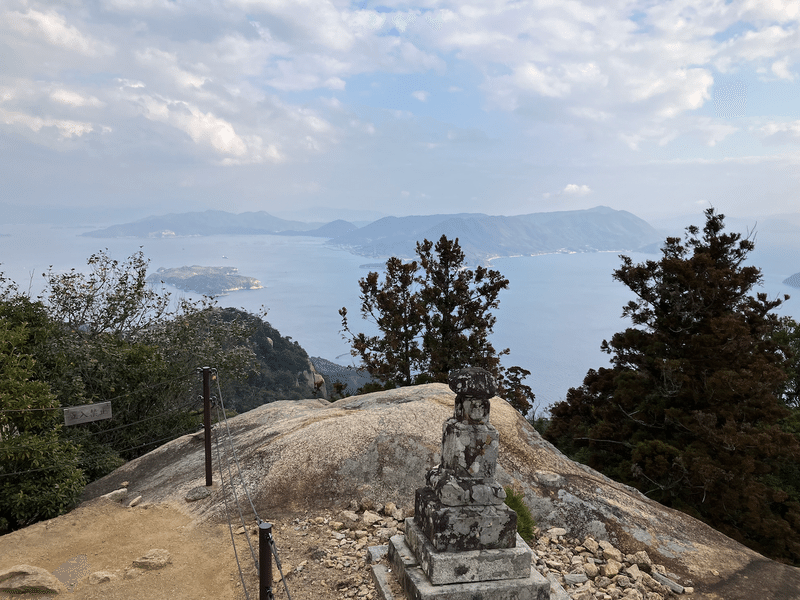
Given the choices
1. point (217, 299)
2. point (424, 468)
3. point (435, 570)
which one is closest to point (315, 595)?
point (435, 570)

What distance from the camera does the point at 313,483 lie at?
8367mm

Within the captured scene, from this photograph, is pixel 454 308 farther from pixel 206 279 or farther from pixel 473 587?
pixel 206 279

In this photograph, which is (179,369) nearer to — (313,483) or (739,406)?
(313,483)

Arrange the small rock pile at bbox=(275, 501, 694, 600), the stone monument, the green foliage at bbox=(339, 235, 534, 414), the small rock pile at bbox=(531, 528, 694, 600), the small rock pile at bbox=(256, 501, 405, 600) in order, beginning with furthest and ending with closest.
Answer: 1. the green foliage at bbox=(339, 235, 534, 414)
2. the small rock pile at bbox=(531, 528, 694, 600)
3. the small rock pile at bbox=(275, 501, 694, 600)
4. the small rock pile at bbox=(256, 501, 405, 600)
5. the stone monument

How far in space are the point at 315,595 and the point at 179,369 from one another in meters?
12.1

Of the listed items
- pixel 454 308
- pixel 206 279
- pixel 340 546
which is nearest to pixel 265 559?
pixel 340 546

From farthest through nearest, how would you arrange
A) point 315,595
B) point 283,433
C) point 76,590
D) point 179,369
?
point 179,369 → point 283,433 → point 76,590 → point 315,595

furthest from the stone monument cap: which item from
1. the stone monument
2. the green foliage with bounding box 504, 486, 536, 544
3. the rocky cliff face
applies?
the rocky cliff face

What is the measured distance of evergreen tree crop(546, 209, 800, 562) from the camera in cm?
1152

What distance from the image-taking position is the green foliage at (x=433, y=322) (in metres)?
17.9

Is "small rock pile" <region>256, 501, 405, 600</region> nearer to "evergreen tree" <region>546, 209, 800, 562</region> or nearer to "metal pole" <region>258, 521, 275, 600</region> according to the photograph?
"metal pole" <region>258, 521, 275, 600</region>

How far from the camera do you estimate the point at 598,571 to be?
6875mm

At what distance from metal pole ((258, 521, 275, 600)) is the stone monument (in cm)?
169

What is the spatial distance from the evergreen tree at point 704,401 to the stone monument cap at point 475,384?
867 cm
